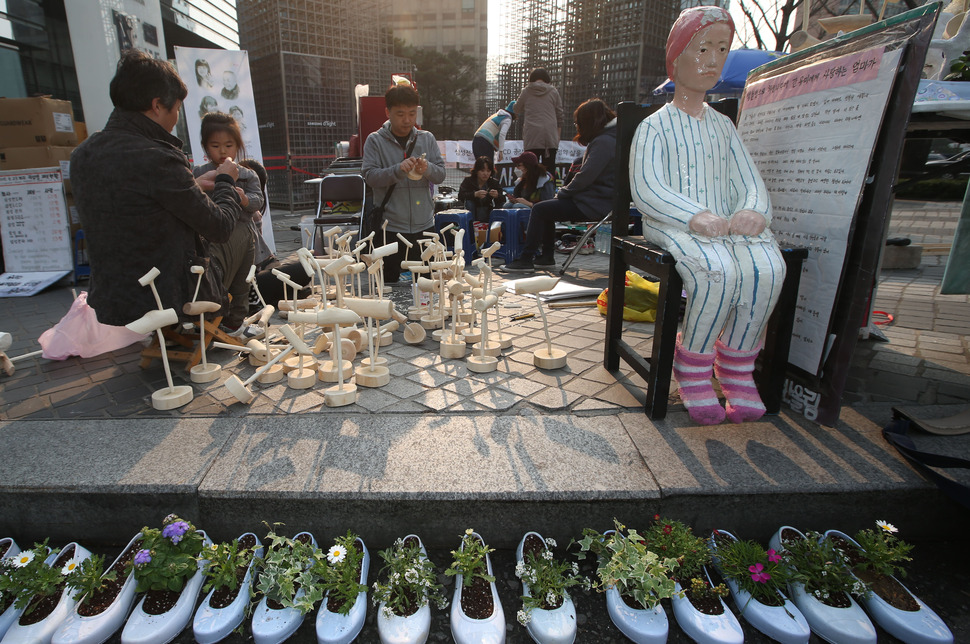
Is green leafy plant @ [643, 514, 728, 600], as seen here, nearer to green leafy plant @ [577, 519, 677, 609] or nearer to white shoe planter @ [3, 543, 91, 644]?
green leafy plant @ [577, 519, 677, 609]

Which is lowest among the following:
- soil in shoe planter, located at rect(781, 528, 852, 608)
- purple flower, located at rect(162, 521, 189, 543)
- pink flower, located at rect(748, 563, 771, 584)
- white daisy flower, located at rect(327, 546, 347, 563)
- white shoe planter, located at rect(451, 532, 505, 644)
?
white shoe planter, located at rect(451, 532, 505, 644)

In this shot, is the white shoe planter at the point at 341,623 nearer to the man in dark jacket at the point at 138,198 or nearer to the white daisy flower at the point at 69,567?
the white daisy flower at the point at 69,567

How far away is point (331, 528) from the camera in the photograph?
6.19 feet

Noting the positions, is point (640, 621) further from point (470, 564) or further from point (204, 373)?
point (204, 373)

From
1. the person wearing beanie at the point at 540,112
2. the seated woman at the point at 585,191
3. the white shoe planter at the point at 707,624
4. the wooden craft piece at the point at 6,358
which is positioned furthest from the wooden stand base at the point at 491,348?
the person wearing beanie at the point at 540,112

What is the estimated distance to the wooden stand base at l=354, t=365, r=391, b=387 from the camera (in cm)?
Result: 274

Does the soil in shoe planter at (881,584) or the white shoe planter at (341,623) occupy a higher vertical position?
the soil in shoe planter at (881,584)

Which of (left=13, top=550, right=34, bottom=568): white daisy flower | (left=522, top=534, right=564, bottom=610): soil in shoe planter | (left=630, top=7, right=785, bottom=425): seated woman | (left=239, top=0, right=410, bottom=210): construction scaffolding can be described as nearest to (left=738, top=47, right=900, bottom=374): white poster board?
(left=630, top=7, right=785, bottom=425): seated woman

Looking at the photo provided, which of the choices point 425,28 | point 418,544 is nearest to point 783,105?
point 418,544

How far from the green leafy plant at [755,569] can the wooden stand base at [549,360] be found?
1.42 metres

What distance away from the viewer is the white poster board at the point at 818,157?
6.68 feet

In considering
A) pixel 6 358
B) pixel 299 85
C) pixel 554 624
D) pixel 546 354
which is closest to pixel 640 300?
pixel 546 354

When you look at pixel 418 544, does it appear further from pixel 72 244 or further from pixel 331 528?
pixel 72 244

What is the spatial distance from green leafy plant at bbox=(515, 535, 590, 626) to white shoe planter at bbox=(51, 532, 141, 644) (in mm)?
1281
